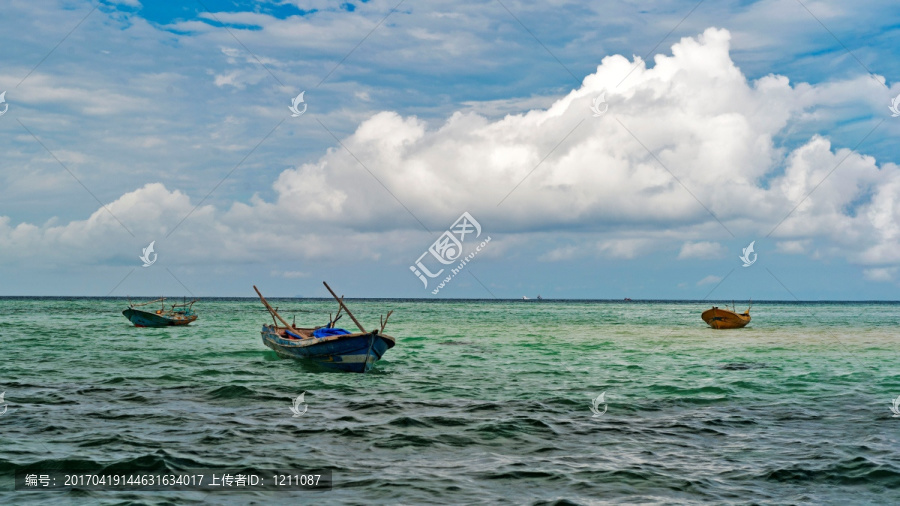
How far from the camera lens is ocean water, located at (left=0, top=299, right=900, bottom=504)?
10844mm

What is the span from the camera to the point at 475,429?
15.0 m

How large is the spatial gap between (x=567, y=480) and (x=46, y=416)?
12730mm

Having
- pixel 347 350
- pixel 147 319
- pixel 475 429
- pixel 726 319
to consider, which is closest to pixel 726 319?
pixel 726 319

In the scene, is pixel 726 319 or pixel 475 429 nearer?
pixel 475 429

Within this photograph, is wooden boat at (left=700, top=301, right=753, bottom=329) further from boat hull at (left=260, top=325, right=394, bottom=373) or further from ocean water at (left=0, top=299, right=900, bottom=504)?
boat hull at (left=260, top=325, right=394, bottom=373)

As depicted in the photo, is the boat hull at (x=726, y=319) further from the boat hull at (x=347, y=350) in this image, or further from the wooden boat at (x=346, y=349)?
the boat hull at (x=347, y=350)

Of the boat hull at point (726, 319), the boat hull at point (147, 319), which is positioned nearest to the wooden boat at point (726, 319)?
the boat hull at point (726, 319)

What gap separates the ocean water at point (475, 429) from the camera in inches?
427

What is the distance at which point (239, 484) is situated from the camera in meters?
11.0

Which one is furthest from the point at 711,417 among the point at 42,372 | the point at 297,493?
the point at 42,372

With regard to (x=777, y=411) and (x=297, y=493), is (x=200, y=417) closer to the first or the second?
(x=297, y=493)

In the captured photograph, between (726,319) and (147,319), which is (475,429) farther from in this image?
(726,319)

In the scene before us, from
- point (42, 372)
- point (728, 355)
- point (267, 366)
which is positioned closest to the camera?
point (42, 372)

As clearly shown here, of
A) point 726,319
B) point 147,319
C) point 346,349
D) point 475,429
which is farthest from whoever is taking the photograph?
point 726,319
